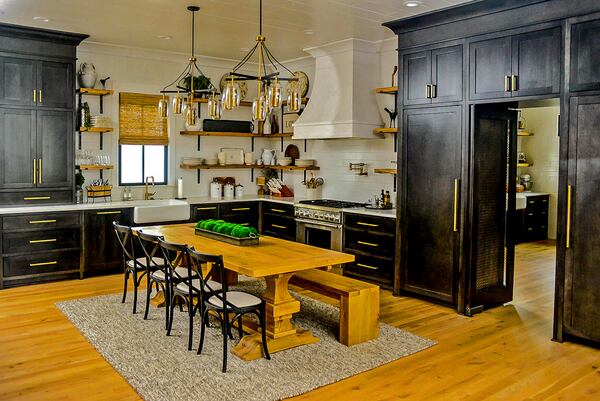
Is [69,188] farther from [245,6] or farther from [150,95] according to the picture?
[245,6]

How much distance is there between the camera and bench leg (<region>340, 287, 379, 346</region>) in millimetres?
4289

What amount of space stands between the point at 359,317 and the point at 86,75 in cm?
469

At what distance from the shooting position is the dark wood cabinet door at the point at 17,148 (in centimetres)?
617

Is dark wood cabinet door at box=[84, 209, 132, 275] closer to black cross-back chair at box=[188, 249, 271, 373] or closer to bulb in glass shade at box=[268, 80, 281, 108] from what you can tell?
black cross-back chair at box=[188, 249, 271, 373]

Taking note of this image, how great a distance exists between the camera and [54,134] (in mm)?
6453

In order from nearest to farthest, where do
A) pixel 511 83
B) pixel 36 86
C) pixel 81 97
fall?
pixel 511 83
pixel 36 86
pixel 81 97

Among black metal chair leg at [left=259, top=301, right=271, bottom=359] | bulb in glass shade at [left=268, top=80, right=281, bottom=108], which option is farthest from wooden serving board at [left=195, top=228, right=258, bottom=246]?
bulb in glass shade at [left=268, top=80, right=281, bottom=108]

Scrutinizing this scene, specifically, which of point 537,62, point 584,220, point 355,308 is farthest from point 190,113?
point 584,220

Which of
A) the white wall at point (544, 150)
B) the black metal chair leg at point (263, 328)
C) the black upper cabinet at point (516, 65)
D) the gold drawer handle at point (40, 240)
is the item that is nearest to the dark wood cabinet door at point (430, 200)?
the black upper cabinet at point (516, 65)

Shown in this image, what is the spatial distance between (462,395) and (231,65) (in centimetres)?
615

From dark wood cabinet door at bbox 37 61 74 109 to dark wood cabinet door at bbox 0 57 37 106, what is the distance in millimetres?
83

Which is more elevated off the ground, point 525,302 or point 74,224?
point 74,224

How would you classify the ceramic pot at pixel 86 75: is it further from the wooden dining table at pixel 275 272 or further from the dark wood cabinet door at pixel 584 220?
the dark wood cabinet door at pixel 584 220

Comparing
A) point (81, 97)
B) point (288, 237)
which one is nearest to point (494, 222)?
point (288, 237)
